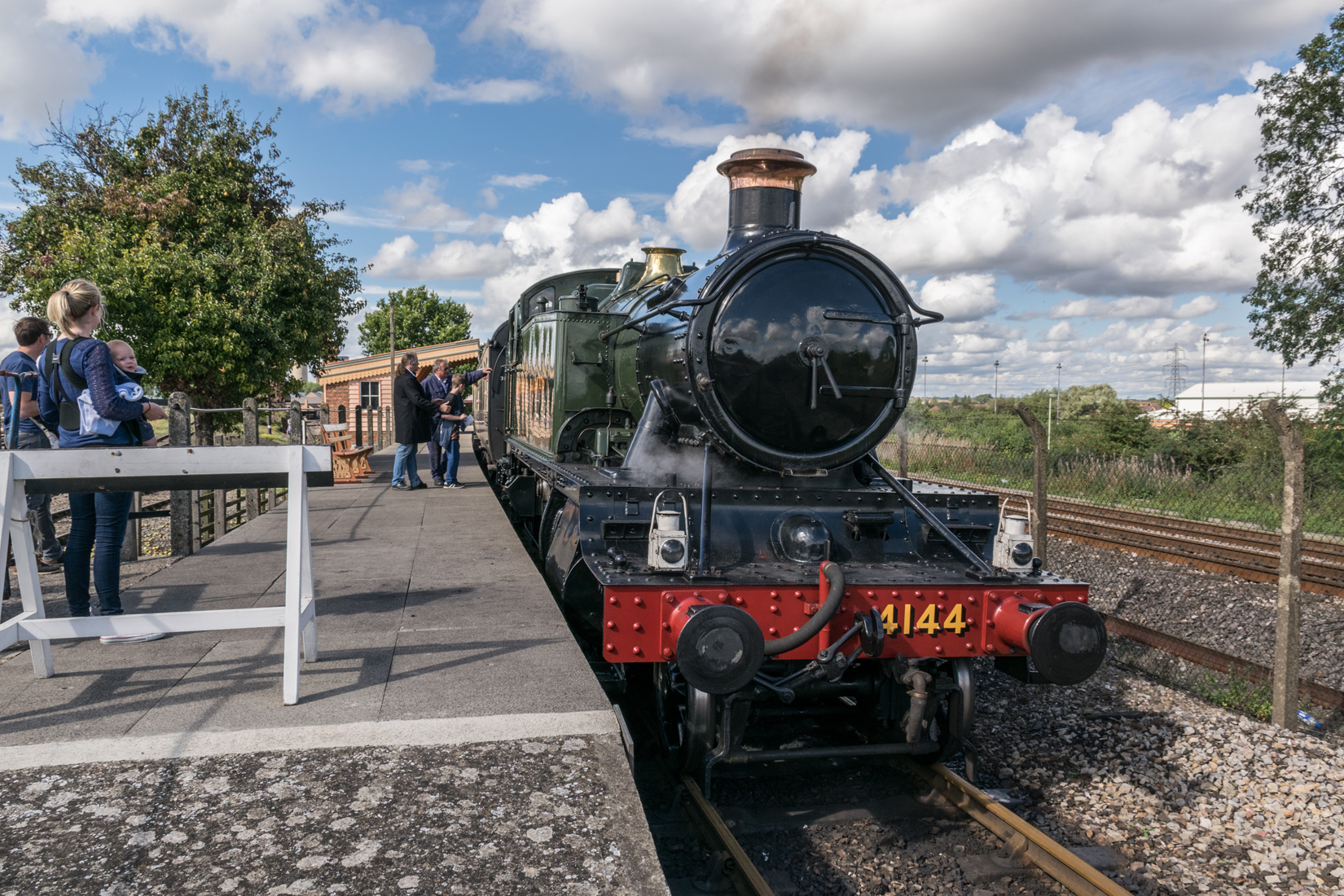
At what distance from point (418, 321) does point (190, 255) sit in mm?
48749

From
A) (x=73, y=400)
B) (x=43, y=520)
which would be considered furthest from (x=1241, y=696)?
(x=43, y=520)

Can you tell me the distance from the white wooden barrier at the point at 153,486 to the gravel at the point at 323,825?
663 millimetres

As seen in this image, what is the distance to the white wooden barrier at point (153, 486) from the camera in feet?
10.3

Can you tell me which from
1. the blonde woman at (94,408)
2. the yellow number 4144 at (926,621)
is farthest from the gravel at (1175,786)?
the blonde woman at (94,408)

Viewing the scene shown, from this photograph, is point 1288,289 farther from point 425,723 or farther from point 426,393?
point 425,723

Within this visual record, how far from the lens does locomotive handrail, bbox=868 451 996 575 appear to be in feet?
12.3

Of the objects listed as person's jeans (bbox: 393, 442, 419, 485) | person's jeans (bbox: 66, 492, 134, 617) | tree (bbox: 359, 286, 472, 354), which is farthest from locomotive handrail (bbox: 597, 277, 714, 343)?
tree (bbox: 359, 286, 472, 354)

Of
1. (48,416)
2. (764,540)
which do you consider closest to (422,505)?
(48,416)

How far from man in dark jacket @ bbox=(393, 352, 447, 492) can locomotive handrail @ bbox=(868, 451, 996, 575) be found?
723 centimetres

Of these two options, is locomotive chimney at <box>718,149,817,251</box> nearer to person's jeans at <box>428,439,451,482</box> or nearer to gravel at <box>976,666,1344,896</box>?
gravel at <box>976,666,1344,896</box>

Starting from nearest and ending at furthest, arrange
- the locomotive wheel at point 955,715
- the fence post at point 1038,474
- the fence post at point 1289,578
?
the locomotive wheel at point 955,715
the fence post at point 1289,578
the fence post at point 1038,474

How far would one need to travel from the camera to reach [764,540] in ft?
12.7

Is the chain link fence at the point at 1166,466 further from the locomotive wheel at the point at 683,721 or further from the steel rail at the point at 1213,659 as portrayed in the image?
the locomotive wheel at the point at 683,721

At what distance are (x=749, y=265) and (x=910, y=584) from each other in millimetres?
1651
